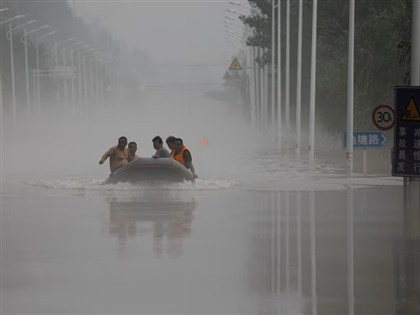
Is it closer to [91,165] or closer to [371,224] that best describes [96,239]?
[371,224]

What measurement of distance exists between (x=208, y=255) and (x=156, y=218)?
636cm

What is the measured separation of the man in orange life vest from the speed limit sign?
695 cm

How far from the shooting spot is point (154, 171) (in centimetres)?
3412

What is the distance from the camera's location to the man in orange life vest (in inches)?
1396

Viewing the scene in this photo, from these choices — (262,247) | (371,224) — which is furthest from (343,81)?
(262,247)

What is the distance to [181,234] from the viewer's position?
74.8 feet

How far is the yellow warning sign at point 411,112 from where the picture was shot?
76.6 feet

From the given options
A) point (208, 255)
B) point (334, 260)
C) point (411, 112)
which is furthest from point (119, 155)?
point (334, 260)

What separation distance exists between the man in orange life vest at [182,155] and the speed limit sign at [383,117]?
6.95 metres

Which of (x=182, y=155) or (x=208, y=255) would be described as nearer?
(x=208, y=255)

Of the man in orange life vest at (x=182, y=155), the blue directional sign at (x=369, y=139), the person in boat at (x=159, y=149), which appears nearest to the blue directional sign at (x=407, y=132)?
the person in boat at (x=159, y=149)

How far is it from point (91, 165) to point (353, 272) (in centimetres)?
Result: 3630

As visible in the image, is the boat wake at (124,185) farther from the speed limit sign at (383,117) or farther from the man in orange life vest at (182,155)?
the speed limit sign at (383,117)

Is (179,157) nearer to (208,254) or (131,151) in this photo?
(131,151)
